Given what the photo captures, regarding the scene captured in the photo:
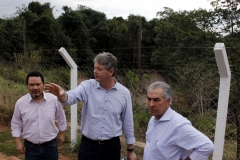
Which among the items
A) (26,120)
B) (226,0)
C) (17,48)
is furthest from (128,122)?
(17,48)

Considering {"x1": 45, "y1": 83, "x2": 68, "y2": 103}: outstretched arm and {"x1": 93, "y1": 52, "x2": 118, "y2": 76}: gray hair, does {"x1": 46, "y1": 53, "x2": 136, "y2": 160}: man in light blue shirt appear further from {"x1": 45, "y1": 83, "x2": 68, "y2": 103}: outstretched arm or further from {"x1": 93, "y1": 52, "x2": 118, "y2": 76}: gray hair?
{"x1": 45, "y1": 83, "x2": 68, "y2": 103}: outstretched arm

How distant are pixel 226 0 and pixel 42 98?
12586mm

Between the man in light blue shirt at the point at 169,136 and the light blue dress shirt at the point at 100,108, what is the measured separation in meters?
0.60

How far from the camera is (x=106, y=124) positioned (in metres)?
2.43

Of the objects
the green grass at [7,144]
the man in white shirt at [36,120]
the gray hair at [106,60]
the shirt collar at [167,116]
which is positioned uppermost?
the gray hair at [106,60]

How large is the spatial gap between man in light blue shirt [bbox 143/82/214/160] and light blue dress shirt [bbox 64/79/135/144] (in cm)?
60

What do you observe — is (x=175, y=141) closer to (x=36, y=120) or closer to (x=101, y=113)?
(x=101, y=113)

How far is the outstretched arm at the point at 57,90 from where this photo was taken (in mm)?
2045

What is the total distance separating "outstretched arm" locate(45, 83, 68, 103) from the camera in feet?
6.71

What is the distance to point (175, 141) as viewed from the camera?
1.72 metres

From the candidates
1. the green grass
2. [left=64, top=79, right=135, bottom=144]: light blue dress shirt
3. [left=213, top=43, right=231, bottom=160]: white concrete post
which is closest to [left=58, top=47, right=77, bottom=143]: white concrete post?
the green grass

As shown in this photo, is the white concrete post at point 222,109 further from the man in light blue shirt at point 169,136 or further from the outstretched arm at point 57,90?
the outstretched arm at point 57,90

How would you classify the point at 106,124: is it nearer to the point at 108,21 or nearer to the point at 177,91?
the point at 177,91

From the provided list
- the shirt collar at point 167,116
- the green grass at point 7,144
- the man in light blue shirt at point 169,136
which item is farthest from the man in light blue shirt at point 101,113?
the green grass at point 7,144
